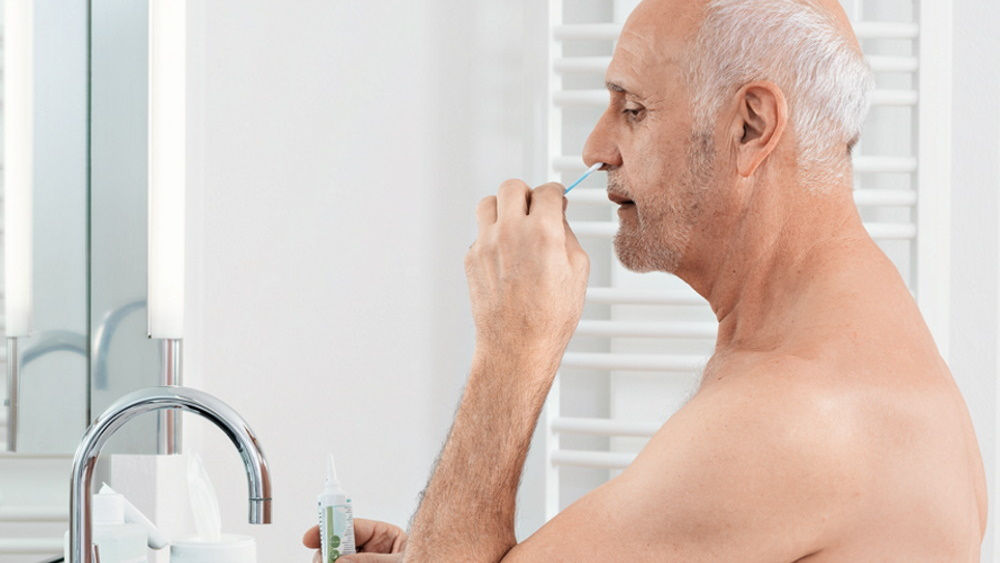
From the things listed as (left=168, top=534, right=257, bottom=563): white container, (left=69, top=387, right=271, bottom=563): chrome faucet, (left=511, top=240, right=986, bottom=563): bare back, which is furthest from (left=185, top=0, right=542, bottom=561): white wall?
(left=511, top=240, right=986, bottom=563): bare back

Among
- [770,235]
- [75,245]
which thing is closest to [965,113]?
[770,235]

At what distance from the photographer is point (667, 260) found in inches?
36.1

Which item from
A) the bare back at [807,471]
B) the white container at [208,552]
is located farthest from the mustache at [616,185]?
the white container at [208,552]

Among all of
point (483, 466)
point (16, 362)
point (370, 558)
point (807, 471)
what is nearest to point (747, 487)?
point (807, 471)

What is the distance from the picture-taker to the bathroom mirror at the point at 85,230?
3.40 feet

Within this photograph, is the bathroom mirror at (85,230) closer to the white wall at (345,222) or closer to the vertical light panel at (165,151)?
the vertical light panel at (165,151)

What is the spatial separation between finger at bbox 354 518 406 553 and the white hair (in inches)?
21.5

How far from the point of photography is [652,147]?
896 millimetres

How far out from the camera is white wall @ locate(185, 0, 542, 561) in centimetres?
147

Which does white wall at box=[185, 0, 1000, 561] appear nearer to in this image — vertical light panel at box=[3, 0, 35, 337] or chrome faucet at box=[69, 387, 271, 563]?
vertical light panel at box=[3, 0, 35, 337]

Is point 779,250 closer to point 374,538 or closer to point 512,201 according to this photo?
point 512,201

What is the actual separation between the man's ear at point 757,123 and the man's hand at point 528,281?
0.51 ft

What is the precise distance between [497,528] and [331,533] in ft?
0.87

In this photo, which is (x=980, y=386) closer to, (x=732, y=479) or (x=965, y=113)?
(x=965, y=113)
